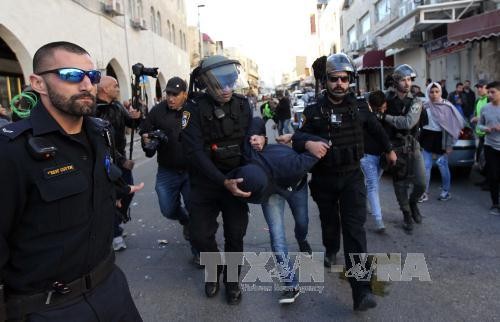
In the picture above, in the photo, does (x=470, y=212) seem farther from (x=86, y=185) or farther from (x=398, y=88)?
(x=86, y=185)

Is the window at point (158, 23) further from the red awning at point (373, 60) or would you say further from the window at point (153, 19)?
the red awning at point (373, 60)

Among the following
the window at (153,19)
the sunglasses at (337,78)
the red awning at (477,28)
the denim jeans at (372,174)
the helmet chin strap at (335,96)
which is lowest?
the denim jeans at (372,174)

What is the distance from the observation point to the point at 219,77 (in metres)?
3.37

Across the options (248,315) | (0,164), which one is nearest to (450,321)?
(248,315)

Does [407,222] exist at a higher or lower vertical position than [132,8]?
lower

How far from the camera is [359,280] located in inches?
132

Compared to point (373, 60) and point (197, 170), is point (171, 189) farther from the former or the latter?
point (373, 60)

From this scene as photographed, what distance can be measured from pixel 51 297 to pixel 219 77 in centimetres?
202

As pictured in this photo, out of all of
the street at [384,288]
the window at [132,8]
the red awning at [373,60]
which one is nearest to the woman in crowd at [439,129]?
the street at [384,288]

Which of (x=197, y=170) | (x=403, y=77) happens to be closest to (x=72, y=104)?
(x=197, y=170)

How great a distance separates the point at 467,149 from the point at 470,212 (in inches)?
76.0

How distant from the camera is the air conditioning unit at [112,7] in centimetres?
2065

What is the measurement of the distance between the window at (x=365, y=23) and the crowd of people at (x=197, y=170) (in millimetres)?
25183

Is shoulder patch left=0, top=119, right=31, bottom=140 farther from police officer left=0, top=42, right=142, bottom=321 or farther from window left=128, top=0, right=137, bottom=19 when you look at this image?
window left=128, top=0, right=137, bottom=19
